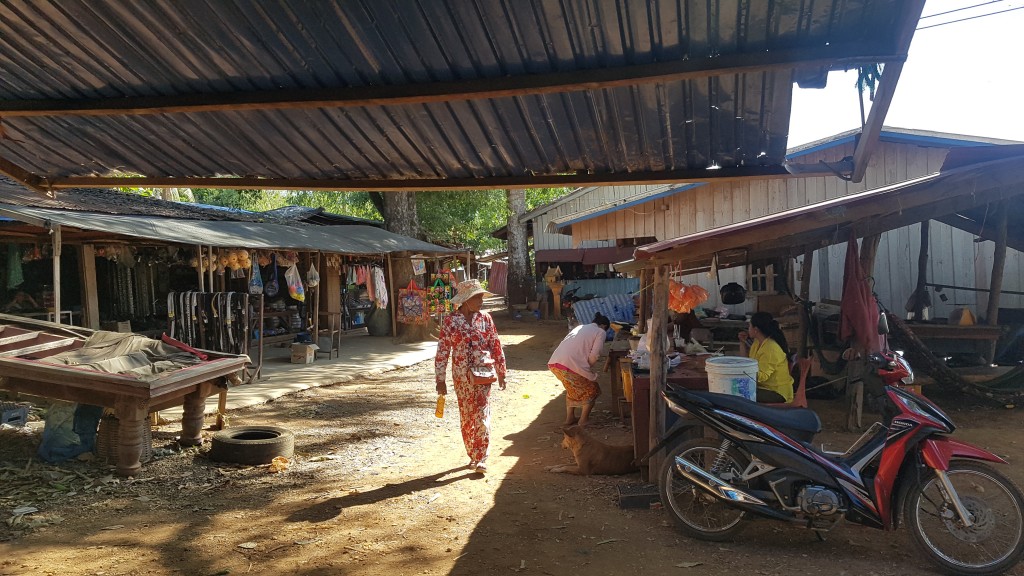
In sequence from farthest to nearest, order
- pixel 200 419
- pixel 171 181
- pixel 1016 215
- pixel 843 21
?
pixel 1016 215 < pixel 200 419 < pixel 171 181 < pixel 843 21

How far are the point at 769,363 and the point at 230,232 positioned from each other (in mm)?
9525

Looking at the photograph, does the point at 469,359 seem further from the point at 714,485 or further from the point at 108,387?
the point at 108,387

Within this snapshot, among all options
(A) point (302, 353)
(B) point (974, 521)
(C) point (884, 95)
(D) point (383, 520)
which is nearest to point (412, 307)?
(A) point (302, 353)

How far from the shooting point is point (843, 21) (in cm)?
267

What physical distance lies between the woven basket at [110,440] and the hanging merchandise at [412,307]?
10838mm

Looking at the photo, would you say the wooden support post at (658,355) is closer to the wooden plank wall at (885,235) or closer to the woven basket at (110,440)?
the woven basket at (110,440)

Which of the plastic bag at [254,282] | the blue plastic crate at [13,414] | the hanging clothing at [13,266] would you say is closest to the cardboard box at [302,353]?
the plastic bag at [254,282]

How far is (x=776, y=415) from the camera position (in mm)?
4918

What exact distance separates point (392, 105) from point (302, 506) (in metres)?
3.75

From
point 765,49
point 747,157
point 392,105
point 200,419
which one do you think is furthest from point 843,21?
point 200,419

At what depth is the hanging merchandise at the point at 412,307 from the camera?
691 inches

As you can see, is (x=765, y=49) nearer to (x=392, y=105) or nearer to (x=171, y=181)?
(x=392, y=105)

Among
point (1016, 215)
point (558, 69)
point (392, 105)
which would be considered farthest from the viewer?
point (1016, 215)

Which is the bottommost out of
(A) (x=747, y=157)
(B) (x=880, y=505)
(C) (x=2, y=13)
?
(B) (x=880, y=505)
